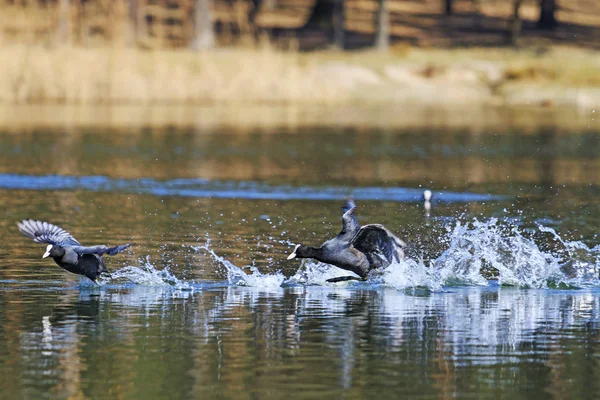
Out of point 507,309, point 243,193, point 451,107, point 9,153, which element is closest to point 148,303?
point 507,309

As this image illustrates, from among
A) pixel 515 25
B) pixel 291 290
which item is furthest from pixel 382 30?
pixel 291 290

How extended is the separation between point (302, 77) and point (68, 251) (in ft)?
108

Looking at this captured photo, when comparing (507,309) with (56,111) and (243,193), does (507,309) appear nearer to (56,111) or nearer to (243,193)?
(243,193)

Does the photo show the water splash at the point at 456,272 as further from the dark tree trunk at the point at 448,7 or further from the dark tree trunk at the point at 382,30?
the dark tree trunk at the point at 448,7

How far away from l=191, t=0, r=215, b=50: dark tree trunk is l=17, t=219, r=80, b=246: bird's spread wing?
43347mm

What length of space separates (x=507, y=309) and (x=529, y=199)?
998 centimetres

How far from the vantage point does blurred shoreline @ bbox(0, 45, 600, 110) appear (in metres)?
40.5

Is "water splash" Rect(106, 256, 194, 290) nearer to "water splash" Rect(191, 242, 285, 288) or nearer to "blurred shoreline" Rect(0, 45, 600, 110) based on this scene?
"water splash" Rect(191, 242, 285, 288)

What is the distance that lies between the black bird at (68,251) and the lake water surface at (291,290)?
0.83ft

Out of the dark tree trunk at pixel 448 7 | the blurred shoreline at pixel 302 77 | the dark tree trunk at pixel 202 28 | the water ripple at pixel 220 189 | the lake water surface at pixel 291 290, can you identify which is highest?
the dark tree trunk at pixel 448 7

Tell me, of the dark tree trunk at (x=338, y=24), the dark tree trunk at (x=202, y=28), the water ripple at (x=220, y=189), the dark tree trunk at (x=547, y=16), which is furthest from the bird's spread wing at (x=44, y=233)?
the dark tree trunk at (x=547, y=16)

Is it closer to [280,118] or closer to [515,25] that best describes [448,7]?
[515,25]

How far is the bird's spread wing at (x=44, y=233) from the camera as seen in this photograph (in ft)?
44.5

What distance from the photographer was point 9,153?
95.6 feet
